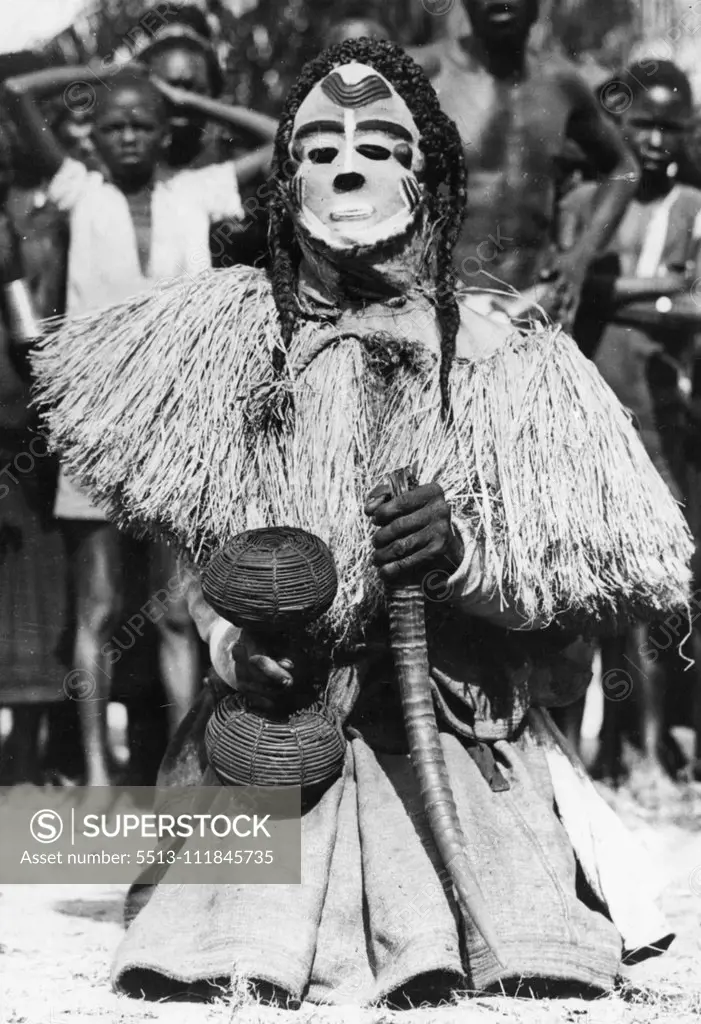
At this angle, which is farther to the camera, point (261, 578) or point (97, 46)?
point (97, 46)

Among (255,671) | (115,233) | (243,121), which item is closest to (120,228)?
(115,233)

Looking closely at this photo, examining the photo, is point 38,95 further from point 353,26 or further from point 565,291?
point 565,291

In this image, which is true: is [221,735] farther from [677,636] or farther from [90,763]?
[677,636]

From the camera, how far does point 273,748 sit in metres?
2.69

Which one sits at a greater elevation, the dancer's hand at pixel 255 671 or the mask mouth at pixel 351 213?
the mask mouth at pixel 351 213

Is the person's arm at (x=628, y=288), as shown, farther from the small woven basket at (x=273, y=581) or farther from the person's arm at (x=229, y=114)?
the small woven basket at (x=273, y=581)

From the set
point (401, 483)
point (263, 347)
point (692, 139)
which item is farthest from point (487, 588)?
point (692, 139)

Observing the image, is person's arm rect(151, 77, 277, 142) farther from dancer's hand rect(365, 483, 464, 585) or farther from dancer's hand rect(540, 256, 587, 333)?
dancer's hand rect(365, 483, 464, 585)

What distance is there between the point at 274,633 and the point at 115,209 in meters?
1.59

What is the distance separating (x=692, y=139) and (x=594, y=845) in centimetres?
207

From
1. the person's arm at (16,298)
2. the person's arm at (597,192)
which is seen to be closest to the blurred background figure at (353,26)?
the person's arm at (597,192)

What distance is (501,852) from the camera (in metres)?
2.79

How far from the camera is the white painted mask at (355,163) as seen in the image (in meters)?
3.00

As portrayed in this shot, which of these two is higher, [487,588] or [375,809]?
[487,588]
